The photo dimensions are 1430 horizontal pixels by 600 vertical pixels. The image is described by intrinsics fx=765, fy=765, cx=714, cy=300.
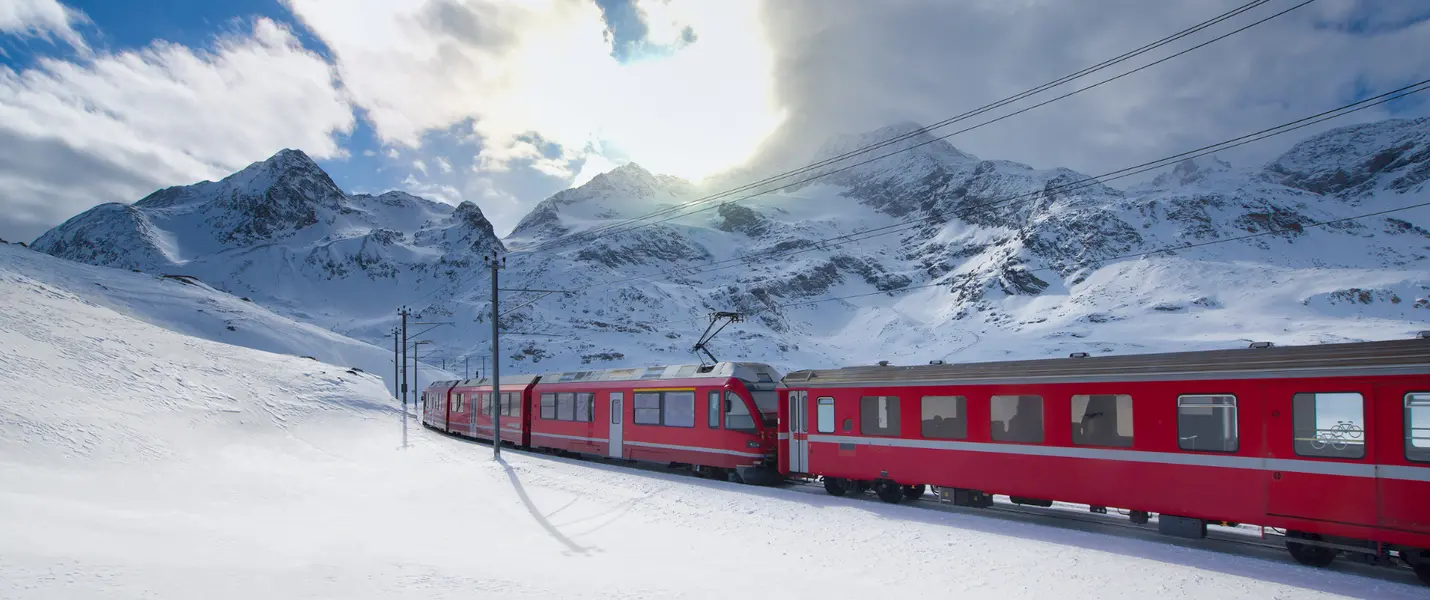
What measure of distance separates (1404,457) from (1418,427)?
0.42 meters

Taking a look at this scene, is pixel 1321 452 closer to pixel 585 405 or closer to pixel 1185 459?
pixel 1185 459

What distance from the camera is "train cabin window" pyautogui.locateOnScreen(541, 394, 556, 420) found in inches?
1181

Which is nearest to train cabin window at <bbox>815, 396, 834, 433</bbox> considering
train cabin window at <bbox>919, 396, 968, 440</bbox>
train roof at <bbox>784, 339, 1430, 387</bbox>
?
train roof at <bbox>784, 339, 1430, 387</bbox>

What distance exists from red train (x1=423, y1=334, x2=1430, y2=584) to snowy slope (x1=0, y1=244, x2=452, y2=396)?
41492mm

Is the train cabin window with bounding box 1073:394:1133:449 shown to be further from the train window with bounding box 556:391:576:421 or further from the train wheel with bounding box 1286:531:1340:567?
the train window with bounding box 556:391:576:421

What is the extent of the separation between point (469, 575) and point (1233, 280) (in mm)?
209251

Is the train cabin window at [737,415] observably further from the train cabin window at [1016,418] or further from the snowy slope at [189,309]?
the snowy slope at [189,309]

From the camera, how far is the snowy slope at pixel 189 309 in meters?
51.5

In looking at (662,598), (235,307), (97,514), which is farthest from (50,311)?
(235,307)

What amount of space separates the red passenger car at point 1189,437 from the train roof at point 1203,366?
25 mm

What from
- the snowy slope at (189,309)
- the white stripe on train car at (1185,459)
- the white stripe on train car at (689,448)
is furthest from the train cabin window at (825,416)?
the snowy slope at (189,309)

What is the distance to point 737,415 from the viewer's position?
20875mm

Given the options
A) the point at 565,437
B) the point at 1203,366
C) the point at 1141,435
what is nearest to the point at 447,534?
the point at 1141,435

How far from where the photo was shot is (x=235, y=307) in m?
94.5
